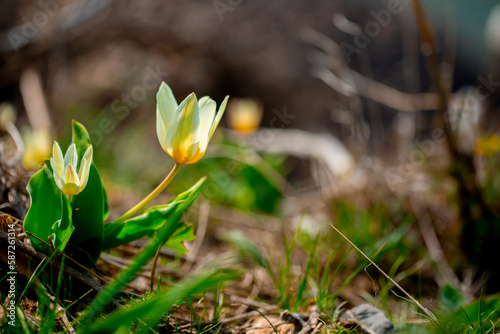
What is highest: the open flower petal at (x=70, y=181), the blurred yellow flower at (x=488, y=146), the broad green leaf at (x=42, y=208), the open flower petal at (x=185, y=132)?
the open flower petal at (x=185, y=132)

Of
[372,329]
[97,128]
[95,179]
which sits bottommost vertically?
[372,329]

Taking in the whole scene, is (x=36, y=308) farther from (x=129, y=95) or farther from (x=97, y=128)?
(x=129, y=95)

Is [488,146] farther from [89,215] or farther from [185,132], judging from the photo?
[89,215]

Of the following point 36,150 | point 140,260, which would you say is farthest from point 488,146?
point 36,150

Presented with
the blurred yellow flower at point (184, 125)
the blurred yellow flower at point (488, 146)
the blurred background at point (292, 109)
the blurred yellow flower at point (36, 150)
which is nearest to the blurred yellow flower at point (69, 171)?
the blurred yellow flower at point (184, 125)

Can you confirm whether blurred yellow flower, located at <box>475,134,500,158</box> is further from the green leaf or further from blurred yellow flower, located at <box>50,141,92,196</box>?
blurred yellow flower, located at <box>50,141,92,196</box>

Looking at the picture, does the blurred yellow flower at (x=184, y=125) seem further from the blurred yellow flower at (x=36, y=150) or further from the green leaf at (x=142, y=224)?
the blurred yellow flower at (x=36, y=150)

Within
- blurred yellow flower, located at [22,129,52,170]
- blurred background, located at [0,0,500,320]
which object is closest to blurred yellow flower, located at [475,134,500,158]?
blurred background, located at [0,0,500,320]

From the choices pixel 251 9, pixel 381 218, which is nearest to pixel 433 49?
pixel 381 218
